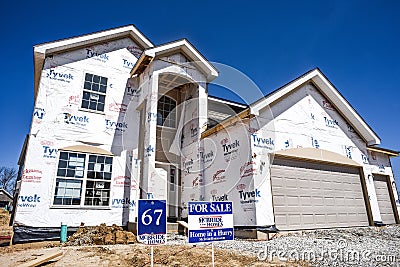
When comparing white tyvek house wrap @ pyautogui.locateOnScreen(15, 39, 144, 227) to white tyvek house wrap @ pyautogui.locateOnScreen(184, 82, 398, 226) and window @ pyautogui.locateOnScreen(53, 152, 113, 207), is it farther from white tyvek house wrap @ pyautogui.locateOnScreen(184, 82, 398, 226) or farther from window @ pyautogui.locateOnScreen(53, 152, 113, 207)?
white tyvek house wrap @ pyautogui.locateOnScreen(184, 82, 398, 226)

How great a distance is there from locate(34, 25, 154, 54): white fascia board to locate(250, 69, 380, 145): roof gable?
23.1ft

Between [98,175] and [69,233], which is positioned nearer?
[69,233]

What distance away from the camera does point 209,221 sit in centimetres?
441

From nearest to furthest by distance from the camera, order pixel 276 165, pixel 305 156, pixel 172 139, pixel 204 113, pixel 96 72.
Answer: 1. pixel 276 165
2. pixel 305 156
3. pixel 96 72
4. pixel 204 113
5. pixel 172 139

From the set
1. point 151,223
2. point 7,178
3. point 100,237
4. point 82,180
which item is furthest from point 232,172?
point 7,178

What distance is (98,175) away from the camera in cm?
1011

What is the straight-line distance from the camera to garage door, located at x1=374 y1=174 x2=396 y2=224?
11.8 meters

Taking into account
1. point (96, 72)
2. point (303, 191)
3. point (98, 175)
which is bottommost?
point (303, 191)

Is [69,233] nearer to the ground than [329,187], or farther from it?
nearer to the ground

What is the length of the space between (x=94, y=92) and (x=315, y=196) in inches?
389

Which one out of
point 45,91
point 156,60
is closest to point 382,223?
point 156,60

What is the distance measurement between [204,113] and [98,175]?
17.4ft

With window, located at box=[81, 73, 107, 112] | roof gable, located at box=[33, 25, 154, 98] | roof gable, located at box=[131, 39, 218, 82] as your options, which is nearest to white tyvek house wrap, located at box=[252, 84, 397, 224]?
roof gable, located at box=[131, 39, 218, 82]

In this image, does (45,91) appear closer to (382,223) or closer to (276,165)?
(276,165)
